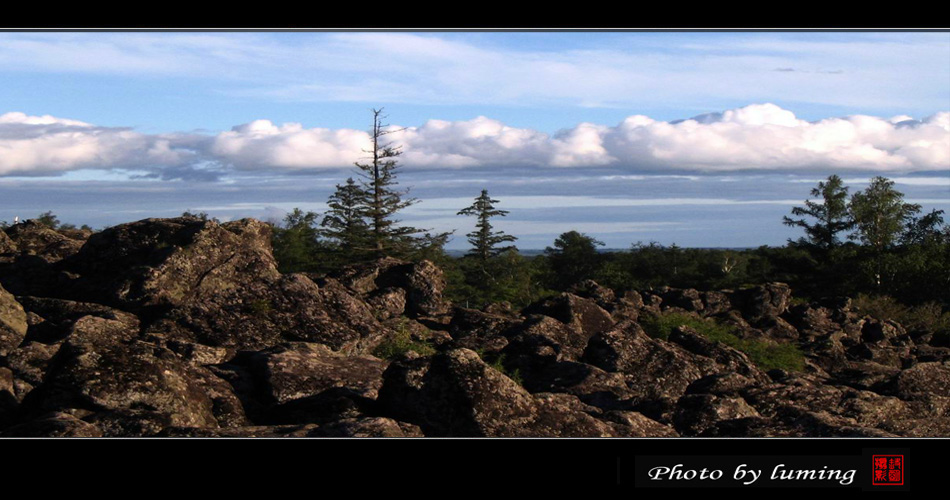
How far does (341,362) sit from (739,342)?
1925 cm

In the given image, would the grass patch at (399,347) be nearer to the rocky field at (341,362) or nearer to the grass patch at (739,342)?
the rocky field at (341,362)

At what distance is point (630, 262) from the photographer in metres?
102

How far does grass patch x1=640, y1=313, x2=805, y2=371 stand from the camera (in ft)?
92.7

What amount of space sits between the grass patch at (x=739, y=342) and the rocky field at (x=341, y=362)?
128 millimetres

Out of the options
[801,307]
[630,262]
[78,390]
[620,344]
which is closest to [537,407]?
[78,390]

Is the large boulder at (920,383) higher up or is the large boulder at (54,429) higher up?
the large boulder at (54,429)

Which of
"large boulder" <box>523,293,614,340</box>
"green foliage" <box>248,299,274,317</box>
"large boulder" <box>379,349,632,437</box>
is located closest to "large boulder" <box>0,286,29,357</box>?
"green foliage" <box>248,299,274,317</box>

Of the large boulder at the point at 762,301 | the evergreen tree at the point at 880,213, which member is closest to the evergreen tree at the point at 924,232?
the evergreen tree at the point at 880,213

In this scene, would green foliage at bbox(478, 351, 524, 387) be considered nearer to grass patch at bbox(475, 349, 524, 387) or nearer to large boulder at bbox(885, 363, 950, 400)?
grass patch at bbox(475, 349, 524, 387)

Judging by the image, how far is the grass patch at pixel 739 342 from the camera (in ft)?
92.7

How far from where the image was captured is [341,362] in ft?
49.5

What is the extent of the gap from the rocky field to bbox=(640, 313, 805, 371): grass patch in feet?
0.42
